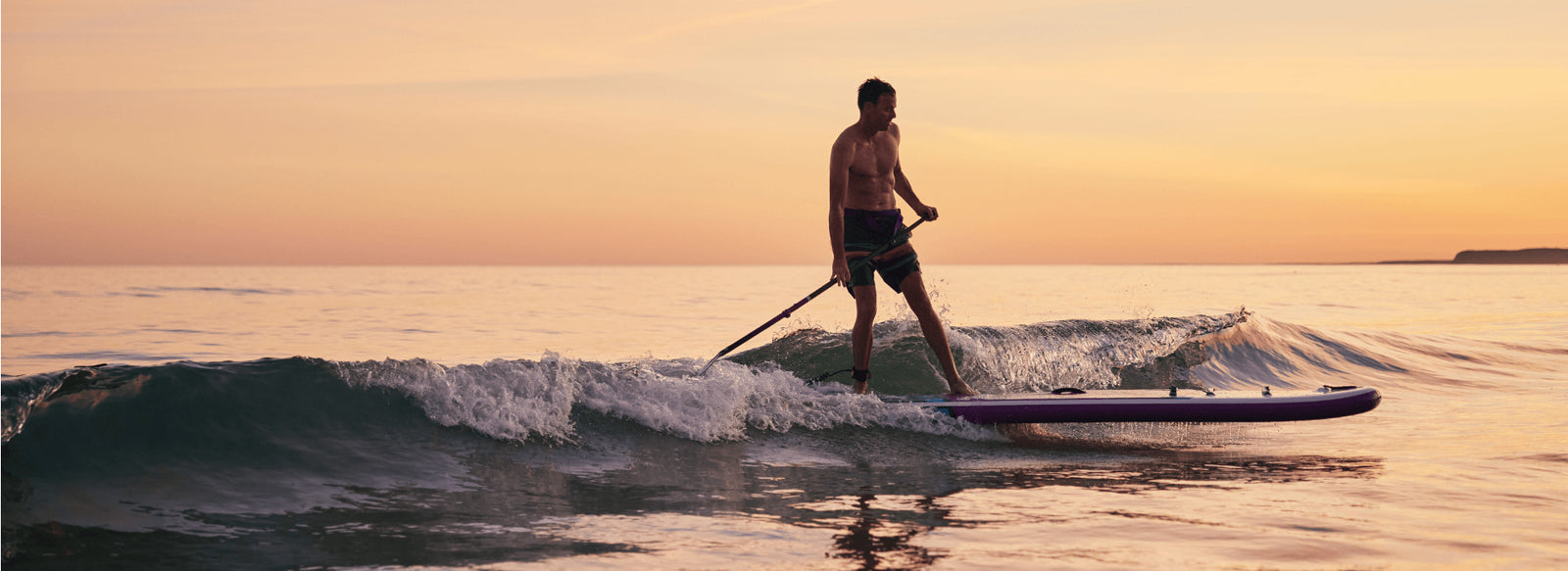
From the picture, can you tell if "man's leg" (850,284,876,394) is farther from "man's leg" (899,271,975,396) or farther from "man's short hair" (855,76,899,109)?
"man's short hair" (855,76,899,109)

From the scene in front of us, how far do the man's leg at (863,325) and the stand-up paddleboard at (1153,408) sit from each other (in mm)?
383

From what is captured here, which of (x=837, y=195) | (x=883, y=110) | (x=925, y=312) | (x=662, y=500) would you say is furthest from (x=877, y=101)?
(x=662, y=500)

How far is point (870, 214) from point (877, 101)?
0.70 meters

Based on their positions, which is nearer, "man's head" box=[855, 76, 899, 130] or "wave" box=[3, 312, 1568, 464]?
"wave" box=[3, 312, 1568, 464]

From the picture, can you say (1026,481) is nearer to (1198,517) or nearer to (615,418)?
(1198,517)

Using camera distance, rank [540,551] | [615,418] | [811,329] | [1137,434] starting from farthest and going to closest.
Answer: [811,329]
[1137,434]
[615,418]
[540,551]

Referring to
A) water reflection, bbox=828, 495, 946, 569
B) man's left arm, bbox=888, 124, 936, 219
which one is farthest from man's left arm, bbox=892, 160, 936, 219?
water reflection, bbox=828, 495, 946, 569

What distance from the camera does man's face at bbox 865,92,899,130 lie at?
6.40 meters

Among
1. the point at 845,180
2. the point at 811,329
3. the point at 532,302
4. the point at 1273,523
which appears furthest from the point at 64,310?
the point at 1273,523

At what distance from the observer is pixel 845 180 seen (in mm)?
6492

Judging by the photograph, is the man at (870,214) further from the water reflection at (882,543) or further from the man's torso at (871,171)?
the water reflection at (882,543)

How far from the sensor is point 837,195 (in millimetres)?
6480

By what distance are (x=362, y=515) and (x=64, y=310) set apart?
738 inches

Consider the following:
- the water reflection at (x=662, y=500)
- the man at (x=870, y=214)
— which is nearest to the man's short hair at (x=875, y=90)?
the man at (x=870, y=214)
